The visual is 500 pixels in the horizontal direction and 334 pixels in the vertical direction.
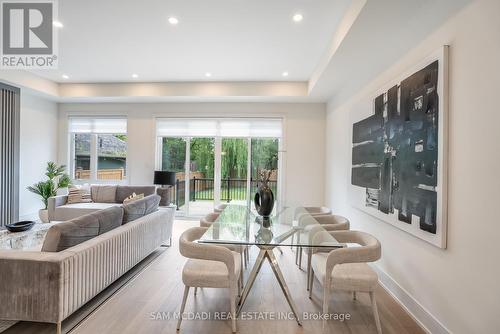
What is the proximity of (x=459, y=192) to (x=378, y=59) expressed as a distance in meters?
2.03

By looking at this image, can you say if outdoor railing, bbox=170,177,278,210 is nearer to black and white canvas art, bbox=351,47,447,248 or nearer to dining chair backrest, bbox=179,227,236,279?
black and white canvas art, bbox=351,47,447,248

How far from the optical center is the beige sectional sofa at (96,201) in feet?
15.9

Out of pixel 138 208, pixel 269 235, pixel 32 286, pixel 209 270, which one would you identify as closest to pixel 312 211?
pixel 269 235

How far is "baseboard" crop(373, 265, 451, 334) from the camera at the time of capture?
206 cm

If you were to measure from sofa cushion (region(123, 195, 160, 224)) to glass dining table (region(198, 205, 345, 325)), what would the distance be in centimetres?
110

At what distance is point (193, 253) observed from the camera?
6.61 ft

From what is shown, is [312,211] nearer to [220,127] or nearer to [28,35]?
[220,127]

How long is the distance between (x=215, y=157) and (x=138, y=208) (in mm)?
2973

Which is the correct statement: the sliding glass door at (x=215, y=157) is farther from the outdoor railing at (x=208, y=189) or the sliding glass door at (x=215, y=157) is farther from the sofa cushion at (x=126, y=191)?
the sofa cushion at (x=126, y=191)

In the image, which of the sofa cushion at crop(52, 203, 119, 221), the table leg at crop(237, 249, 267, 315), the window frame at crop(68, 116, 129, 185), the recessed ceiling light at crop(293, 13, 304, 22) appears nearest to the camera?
the table leg at crop(237, 249, 267, 315)

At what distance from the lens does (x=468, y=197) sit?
178 cm

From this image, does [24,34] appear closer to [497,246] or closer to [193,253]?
[193,253]

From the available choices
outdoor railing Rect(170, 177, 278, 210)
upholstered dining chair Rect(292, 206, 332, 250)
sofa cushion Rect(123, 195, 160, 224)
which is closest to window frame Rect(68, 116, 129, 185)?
outdoor railing Rect(170, 177, 278, 210)

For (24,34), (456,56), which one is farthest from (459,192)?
(24,34)
